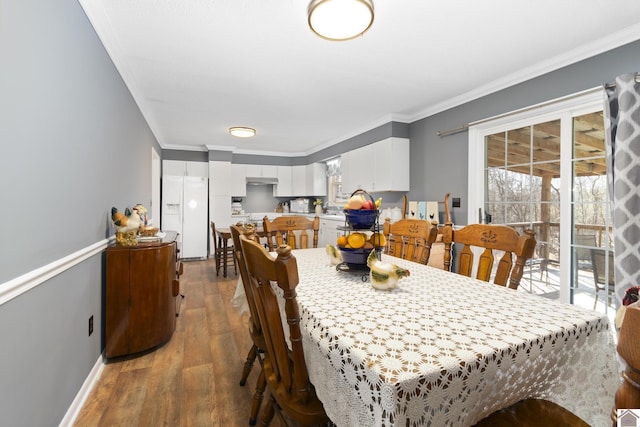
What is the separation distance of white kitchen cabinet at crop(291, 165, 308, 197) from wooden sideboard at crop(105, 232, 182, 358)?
4805mm

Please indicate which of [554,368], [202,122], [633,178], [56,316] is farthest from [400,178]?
[56,316]

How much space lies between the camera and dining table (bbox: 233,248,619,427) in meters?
0.65

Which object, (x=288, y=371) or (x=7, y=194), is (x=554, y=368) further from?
(x=7, y=194)

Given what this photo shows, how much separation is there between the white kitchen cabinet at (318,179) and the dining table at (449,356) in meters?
5.52

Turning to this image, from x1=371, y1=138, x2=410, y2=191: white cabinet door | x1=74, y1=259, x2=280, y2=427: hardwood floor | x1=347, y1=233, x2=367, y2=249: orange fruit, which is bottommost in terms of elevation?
x1=74, y1=259, x2=280, y2=427: hardwood floor

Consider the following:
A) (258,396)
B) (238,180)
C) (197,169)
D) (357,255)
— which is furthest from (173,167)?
(357,255)

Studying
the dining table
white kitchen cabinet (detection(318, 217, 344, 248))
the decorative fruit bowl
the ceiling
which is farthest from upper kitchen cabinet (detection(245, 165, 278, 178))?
the dining table

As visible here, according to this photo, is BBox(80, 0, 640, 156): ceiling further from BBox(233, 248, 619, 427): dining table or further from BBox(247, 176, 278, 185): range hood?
BBox(247, 176, 278, 185): range hood

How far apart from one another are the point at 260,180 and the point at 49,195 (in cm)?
569

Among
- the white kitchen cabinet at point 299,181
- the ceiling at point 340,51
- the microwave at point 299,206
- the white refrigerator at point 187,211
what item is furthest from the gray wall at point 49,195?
the white kitchen cabinet at point 299,181

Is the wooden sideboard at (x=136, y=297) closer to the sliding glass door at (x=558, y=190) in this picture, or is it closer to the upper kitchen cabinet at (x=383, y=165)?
the upper kitchen cabinet at (x=383, y=165)

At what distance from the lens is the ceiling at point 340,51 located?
1941 millimetres

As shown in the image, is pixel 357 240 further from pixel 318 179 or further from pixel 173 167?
pixel 173 167

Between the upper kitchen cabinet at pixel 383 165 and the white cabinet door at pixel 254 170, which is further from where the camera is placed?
the white cabinet door at pixel 254 170
